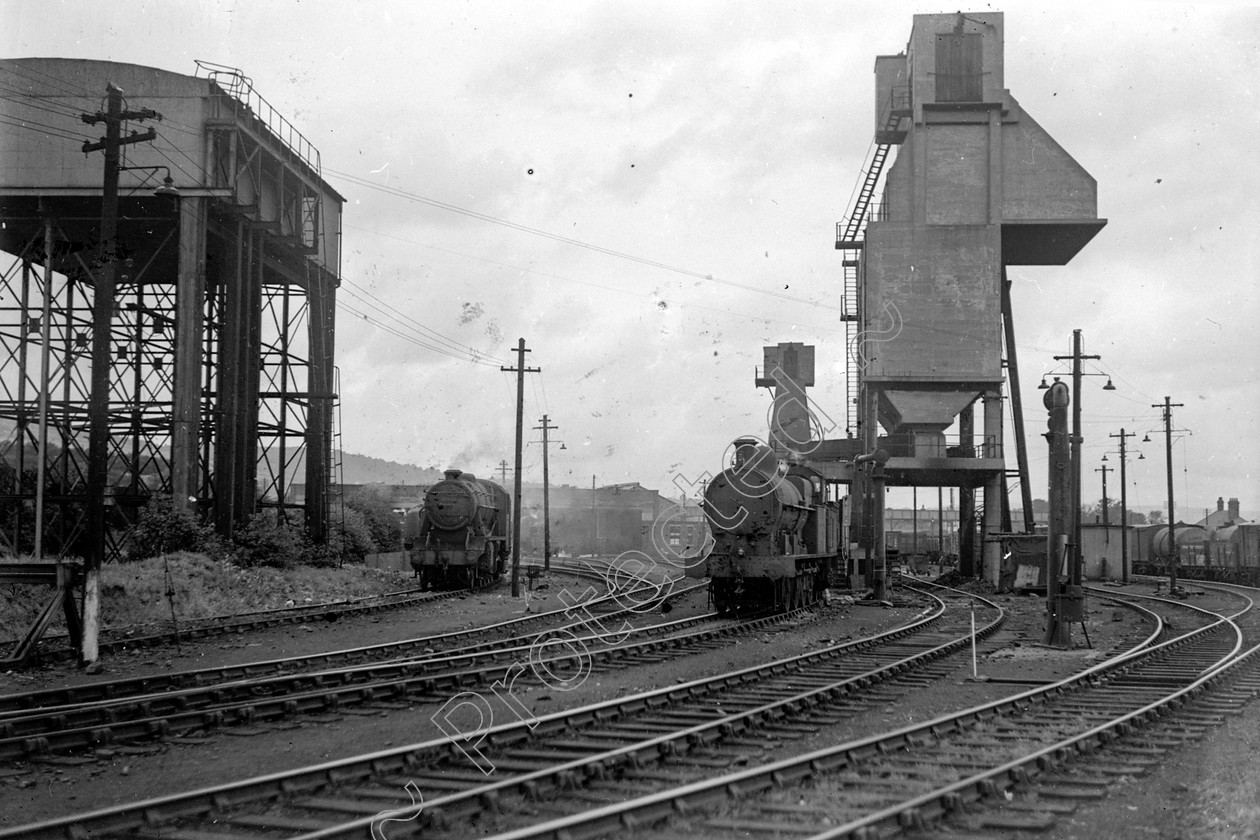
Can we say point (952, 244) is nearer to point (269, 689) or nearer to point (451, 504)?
point (451, 504)

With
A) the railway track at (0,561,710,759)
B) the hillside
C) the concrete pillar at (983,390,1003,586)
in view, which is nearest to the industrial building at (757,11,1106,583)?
the concrete pillar at (983,390,1003,586)

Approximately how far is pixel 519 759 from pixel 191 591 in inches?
673

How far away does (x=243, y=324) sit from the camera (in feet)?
106

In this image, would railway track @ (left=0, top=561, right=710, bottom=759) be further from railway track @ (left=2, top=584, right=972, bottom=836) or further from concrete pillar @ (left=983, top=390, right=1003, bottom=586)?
concrete pillar @ (left=983, top=390, right=1003, bottom=586)

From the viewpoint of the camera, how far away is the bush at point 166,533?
27516 mm

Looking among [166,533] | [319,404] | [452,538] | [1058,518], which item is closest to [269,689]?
[1058,518]

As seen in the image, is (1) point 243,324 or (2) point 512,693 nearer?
(2) point 512,693

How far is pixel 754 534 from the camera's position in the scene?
2056 cm

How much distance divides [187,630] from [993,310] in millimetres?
29600

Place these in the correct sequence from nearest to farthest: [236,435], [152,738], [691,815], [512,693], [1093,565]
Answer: [691,815]
[152,738]
[512,693]
[236,435]
[1093,565]

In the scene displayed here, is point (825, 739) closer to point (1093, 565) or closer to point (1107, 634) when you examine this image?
point (1107, 634)

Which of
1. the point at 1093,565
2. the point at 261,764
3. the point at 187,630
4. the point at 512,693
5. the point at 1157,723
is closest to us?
the point at 261,764

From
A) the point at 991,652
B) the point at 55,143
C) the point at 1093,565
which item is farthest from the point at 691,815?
the point at 1093,565

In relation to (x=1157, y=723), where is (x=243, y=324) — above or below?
above
